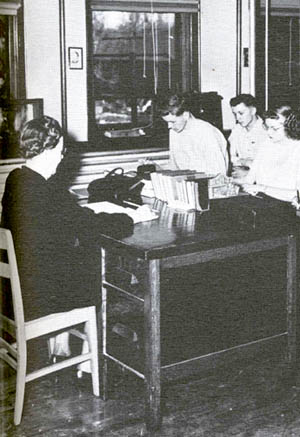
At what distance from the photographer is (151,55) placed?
20.8 feet

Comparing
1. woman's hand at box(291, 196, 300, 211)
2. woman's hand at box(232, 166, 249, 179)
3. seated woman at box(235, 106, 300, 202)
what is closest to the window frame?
woman's hand at box(232, 166, 249, 179)

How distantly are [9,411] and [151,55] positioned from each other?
4.15 meters

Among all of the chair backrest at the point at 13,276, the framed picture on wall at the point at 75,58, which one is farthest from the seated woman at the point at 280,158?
the framed picture on wall at the point at 75,58

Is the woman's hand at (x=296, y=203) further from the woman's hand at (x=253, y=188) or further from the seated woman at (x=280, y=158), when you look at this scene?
the woman's hand at (x=253, y=188)

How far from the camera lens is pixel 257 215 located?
3123 millimetres

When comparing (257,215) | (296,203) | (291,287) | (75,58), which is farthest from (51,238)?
(75,58)

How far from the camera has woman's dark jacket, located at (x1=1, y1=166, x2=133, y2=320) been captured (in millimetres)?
2885

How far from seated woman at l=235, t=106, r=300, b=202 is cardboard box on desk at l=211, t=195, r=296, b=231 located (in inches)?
21.7

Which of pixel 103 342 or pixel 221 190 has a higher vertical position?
pixel 221 190

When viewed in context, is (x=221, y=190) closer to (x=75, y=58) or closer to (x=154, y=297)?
(x=154, y=297)

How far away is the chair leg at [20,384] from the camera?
2.88m

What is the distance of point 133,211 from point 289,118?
125cm

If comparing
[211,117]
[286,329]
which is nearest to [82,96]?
[211,117]

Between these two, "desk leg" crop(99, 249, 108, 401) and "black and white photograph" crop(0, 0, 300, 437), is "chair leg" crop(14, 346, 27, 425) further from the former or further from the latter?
"desk leg" crop(99, 249, 108, 401)
